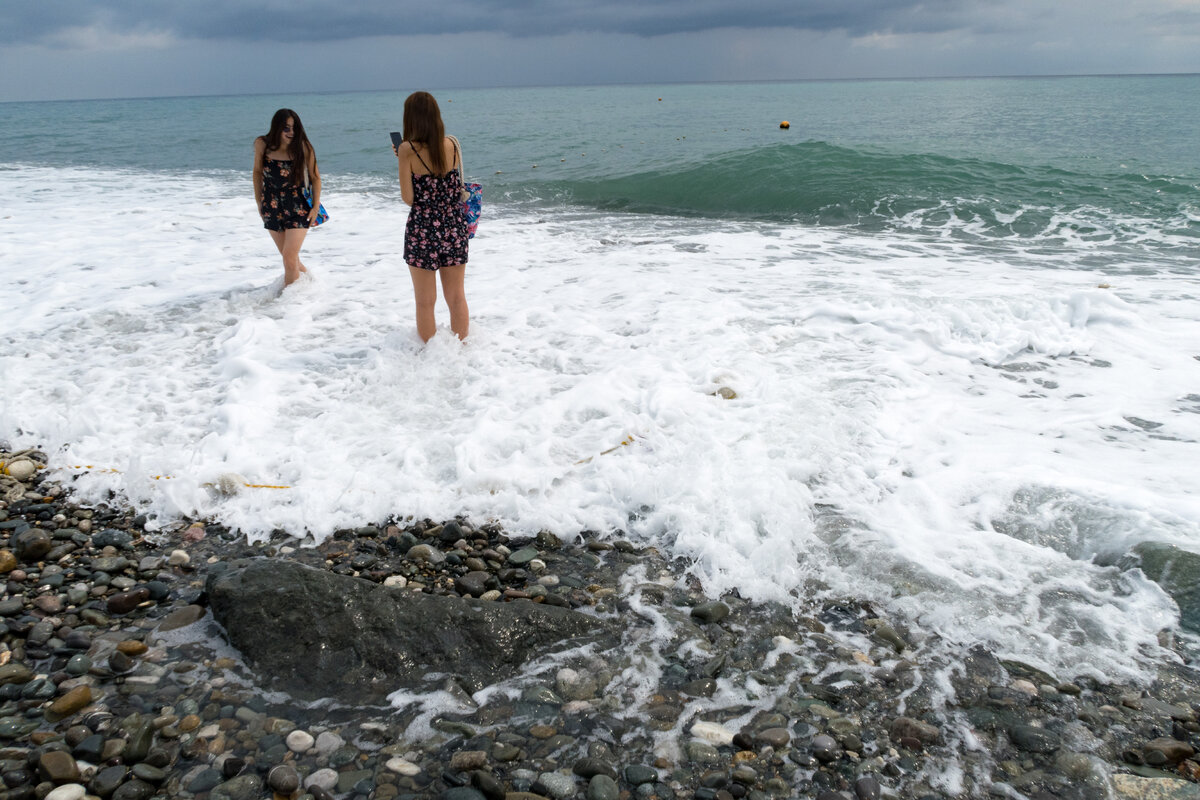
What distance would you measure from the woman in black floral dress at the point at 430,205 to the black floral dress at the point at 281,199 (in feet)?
7.97

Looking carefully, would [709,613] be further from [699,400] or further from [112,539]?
[112,539]

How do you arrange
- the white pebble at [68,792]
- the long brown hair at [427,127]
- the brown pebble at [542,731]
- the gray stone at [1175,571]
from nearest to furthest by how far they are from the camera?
the white pebble at [68,792] < the brown pebble at [542,731] < the gray stone at [1175,571] < the long brown hair at [427,127]

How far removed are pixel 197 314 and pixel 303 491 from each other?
14.1 ft

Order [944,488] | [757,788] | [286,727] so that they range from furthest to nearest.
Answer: [944,488]
[286,727]
[757,788]

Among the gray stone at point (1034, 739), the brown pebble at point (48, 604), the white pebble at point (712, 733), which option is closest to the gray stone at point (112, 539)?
the brown pebble at point (48, 604)

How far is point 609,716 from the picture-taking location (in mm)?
2695

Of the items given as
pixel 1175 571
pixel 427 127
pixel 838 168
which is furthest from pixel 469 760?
pixel 838 168

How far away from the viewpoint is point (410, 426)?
5.07 m

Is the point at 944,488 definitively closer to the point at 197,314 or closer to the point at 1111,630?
the point at 1111,630

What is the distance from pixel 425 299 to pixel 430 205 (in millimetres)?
818

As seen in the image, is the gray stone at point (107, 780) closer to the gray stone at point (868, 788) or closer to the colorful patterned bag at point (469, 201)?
the gray stone at point (868, 788)

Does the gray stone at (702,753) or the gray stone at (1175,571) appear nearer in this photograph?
the gray stone at (702,753)

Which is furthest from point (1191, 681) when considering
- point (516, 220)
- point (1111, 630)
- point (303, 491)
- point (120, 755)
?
point (516, 220)

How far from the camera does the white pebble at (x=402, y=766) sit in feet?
7.97
